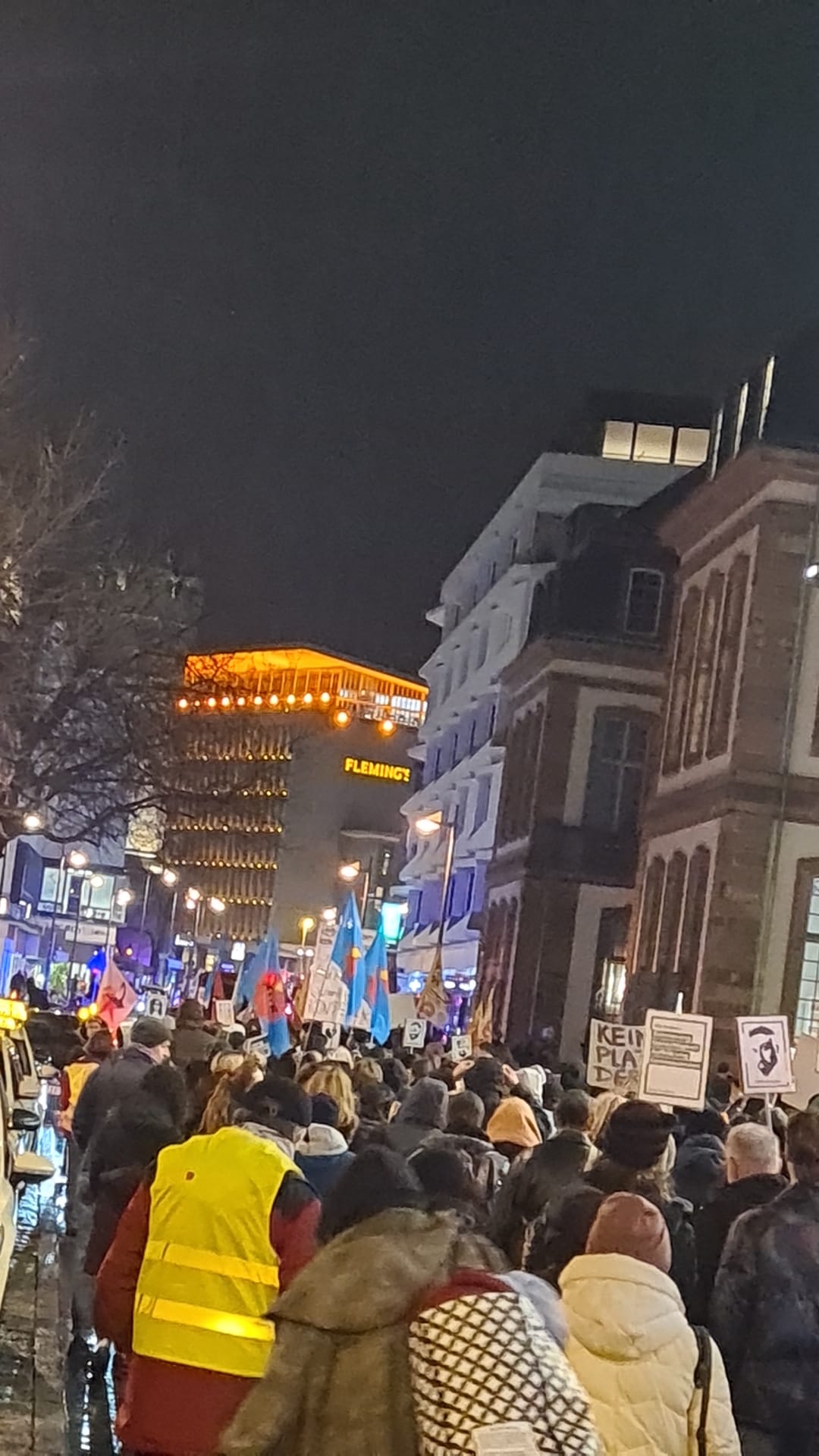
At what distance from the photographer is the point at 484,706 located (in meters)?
73.8

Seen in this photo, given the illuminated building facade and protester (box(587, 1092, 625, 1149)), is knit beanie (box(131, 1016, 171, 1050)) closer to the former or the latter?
protester (box(587, 1092, 625, 1149))

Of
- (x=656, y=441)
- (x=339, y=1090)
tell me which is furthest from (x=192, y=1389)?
(x=656, y=441)

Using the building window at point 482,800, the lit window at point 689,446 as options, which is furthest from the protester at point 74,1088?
the lit window at point 689,446

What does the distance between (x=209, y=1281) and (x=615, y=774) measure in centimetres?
5144

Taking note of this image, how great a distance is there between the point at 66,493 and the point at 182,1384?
28.2 metres

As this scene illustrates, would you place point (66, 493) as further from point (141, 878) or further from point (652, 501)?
point (141, 878)

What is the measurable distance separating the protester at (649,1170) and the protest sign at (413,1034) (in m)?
23.3

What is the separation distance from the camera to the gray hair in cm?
983

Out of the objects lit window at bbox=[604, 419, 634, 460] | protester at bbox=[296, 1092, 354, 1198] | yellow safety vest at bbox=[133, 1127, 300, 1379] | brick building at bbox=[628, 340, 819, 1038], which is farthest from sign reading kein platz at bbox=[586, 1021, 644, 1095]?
lit window at bbox=[604, 419, 634, 460]

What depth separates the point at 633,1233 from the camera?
6.34 meters

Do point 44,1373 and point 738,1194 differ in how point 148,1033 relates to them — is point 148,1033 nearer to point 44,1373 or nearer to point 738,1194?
point 44,1373

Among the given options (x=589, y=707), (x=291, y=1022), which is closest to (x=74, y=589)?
(x=291, y=1022)

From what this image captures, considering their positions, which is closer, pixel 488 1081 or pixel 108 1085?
pixel 108 1085

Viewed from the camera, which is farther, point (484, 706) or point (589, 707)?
point (484, 706)
